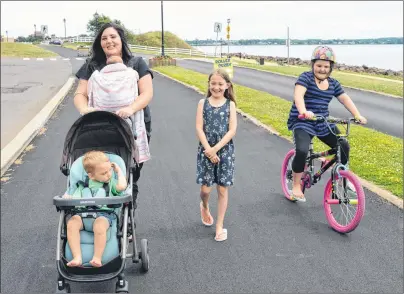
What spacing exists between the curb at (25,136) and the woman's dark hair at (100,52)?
384 centimetres

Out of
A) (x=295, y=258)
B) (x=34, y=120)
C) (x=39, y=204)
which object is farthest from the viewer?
(x=34, y=120)

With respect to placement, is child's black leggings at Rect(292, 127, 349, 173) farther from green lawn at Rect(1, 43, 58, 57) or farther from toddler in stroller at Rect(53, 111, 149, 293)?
green lawn at Rect(1, 43, 58, 57)

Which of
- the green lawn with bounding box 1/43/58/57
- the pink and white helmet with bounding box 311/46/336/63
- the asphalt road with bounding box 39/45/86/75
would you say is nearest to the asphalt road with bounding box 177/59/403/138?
the pink and white helmet with bounding box 311/46/336/63

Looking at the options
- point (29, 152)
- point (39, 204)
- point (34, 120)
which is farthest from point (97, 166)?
point (34, 120)

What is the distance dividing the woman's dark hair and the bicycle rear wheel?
2.68 m

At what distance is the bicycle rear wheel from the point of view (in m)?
5.04

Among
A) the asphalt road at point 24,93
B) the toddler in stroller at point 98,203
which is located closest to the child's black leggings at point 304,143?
the toddler in stroller at point 98,203

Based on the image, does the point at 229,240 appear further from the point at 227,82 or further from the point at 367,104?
the point at 367,104

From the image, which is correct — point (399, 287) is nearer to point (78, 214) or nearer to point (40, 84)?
point (78, 214)

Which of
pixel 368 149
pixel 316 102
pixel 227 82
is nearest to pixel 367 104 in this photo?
pixel 368 149

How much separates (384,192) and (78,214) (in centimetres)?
446

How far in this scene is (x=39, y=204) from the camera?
6.17m

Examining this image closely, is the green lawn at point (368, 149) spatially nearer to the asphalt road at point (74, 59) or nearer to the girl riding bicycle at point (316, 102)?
the girl riding bicycle at point (316, 102)

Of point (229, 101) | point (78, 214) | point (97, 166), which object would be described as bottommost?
point (78, 214)
